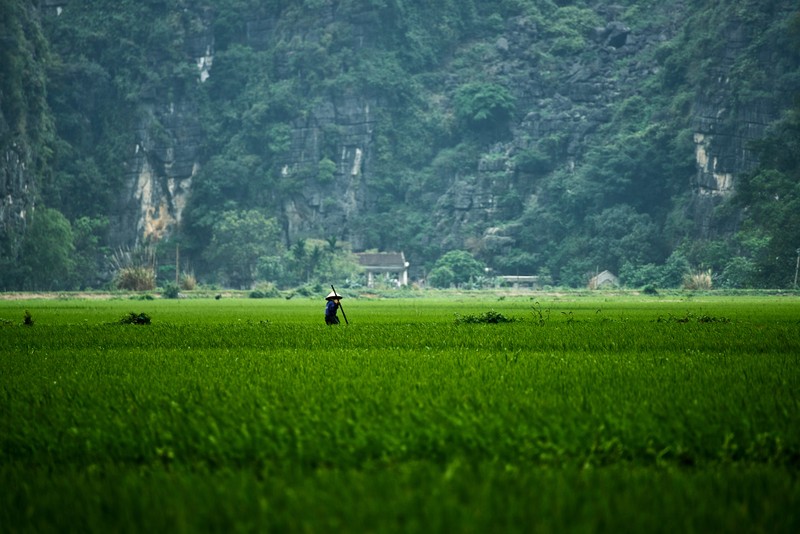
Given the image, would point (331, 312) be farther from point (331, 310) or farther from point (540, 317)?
point (540, 317)

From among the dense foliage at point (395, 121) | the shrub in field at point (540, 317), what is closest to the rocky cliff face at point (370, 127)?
the dense foliage at point (395, 121)

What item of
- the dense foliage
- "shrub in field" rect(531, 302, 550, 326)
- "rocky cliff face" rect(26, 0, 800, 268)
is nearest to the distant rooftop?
the dense foliage

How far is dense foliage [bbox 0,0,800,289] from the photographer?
99188 mm

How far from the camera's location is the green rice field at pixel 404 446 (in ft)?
18.2

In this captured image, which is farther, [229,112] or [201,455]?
[229,112]

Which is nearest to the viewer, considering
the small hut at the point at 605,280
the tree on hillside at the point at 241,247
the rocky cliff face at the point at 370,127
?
the small hut at the point at 605,280

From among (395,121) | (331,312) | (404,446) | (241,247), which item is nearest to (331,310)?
(331,312)

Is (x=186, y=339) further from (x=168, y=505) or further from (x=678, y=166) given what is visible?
(x=678, y=166)

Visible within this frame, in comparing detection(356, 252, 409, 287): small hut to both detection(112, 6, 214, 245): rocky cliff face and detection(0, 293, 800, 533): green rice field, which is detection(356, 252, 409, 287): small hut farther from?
detection(0, 293, 800, 533): green rice field

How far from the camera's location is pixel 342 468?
22.4 feet

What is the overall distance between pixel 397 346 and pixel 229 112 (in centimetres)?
10858

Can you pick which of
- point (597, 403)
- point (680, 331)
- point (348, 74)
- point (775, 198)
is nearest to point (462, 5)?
point (348, 74)

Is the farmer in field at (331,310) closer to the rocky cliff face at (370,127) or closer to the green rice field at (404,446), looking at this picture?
the green rice field at (404,446)

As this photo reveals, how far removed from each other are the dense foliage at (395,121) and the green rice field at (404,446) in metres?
82.9
